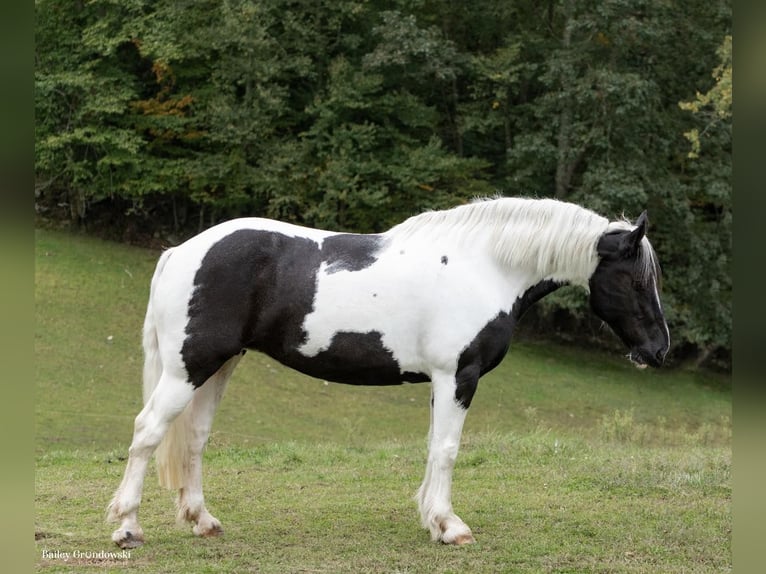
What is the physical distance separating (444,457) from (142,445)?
1727mm

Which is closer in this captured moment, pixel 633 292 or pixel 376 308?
pixel 376 308

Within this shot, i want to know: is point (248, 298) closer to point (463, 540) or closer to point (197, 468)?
point (197, 468)

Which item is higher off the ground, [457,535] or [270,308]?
[270,308]

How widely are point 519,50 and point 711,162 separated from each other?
5737mm

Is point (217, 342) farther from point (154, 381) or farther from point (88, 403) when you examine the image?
point (88, 403)

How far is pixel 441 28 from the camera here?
2462 cm

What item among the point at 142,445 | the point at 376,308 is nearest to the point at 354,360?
the point at 376,308

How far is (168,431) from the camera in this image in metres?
5.16

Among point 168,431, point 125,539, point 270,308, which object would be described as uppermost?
point 270,308

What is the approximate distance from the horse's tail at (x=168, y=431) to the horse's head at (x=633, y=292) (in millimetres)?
2605

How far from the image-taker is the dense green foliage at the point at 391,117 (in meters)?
21.7

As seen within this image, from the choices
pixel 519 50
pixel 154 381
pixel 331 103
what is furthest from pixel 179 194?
pixel 154 381

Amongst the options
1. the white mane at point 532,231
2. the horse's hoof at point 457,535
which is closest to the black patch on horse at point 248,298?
the white mane at point 532,231

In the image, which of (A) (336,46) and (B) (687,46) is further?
(A) (336,46)
